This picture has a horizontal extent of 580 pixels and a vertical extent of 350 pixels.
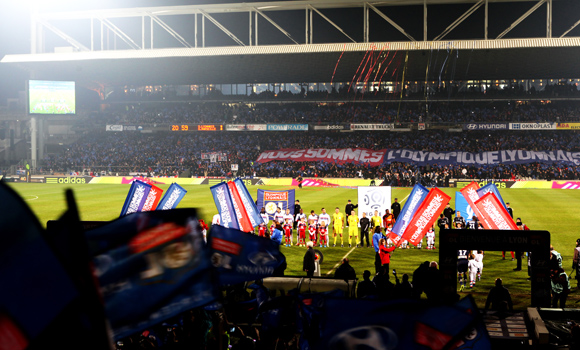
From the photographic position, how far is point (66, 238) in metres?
2.99

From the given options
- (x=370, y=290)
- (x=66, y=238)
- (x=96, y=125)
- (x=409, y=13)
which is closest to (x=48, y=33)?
(x=96, y=125)

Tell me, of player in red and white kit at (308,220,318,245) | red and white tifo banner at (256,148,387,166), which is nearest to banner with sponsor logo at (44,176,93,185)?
red and white tifo banner at (256,148,387,166)

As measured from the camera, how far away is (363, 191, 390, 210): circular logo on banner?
2362 centimetres

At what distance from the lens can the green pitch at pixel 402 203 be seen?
17.9 m

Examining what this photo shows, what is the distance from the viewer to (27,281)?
262 cm

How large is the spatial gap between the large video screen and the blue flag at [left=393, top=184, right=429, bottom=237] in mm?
53233

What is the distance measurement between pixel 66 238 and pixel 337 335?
81.7 inches

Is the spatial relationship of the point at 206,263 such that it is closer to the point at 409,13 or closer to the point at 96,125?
the point at 409,13

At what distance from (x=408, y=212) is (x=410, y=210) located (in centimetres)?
11

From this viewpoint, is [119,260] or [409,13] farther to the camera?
[409,13]

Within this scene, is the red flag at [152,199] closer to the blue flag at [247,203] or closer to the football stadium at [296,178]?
the football stadium at [296,178]

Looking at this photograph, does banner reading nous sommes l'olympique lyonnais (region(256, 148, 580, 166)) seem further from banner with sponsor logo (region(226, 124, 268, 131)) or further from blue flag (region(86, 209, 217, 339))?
blue flag (region(86, 209, 217, 339))

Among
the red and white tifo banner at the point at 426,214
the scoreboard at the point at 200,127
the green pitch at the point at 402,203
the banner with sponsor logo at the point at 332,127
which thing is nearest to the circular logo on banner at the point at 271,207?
the green pitch at the point at 402,203

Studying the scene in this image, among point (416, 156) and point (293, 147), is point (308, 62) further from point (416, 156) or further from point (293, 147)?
point (416, 156)
